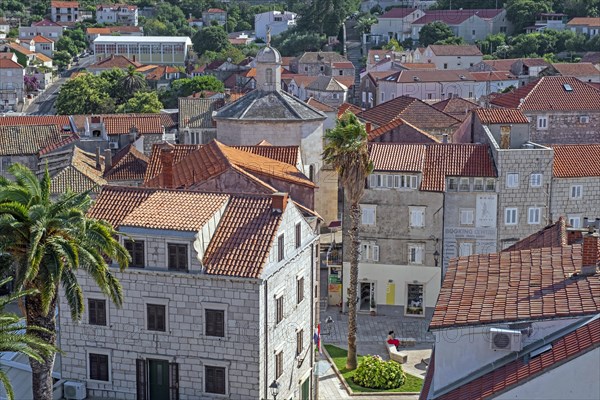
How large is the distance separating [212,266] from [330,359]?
15.1 meters

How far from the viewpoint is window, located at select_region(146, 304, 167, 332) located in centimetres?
3797

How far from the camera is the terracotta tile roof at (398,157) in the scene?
57.0 metres

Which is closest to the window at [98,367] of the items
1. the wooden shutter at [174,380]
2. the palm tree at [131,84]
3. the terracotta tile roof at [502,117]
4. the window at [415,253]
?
the wooden shutter at [174,380]

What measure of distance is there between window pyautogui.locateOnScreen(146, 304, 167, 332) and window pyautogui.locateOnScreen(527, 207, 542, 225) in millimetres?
26566

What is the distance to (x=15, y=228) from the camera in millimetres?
30641

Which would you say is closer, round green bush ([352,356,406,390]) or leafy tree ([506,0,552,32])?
round green bush ([352,356,406,390])

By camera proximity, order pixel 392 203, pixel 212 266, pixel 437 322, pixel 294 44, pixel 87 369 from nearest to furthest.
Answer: pixel 437 322
pixel 212 266
pixel 87 369
pixel 392 203
pixel 294 44

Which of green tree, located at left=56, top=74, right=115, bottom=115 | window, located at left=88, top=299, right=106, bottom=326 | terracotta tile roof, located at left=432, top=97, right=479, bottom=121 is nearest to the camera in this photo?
window, located at left=88, top=299, right=106, bottom=326

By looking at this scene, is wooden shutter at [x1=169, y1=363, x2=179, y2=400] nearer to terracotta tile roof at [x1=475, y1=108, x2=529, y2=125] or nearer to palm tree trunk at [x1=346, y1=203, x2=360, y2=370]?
palm tree trunk at [x1=346, y1=203, x2=360, y2=370]

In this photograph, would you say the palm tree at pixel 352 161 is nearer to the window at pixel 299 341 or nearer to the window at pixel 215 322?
the window at pixel 299 341

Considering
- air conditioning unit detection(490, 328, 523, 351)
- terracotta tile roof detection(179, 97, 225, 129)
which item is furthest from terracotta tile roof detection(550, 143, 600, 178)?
terracotta tile roof detection(179, 97, 225, 129)

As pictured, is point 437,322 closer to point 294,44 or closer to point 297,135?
point 297,135

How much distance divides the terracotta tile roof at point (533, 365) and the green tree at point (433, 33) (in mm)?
148827

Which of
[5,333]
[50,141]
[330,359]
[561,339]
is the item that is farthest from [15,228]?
[50,141]
